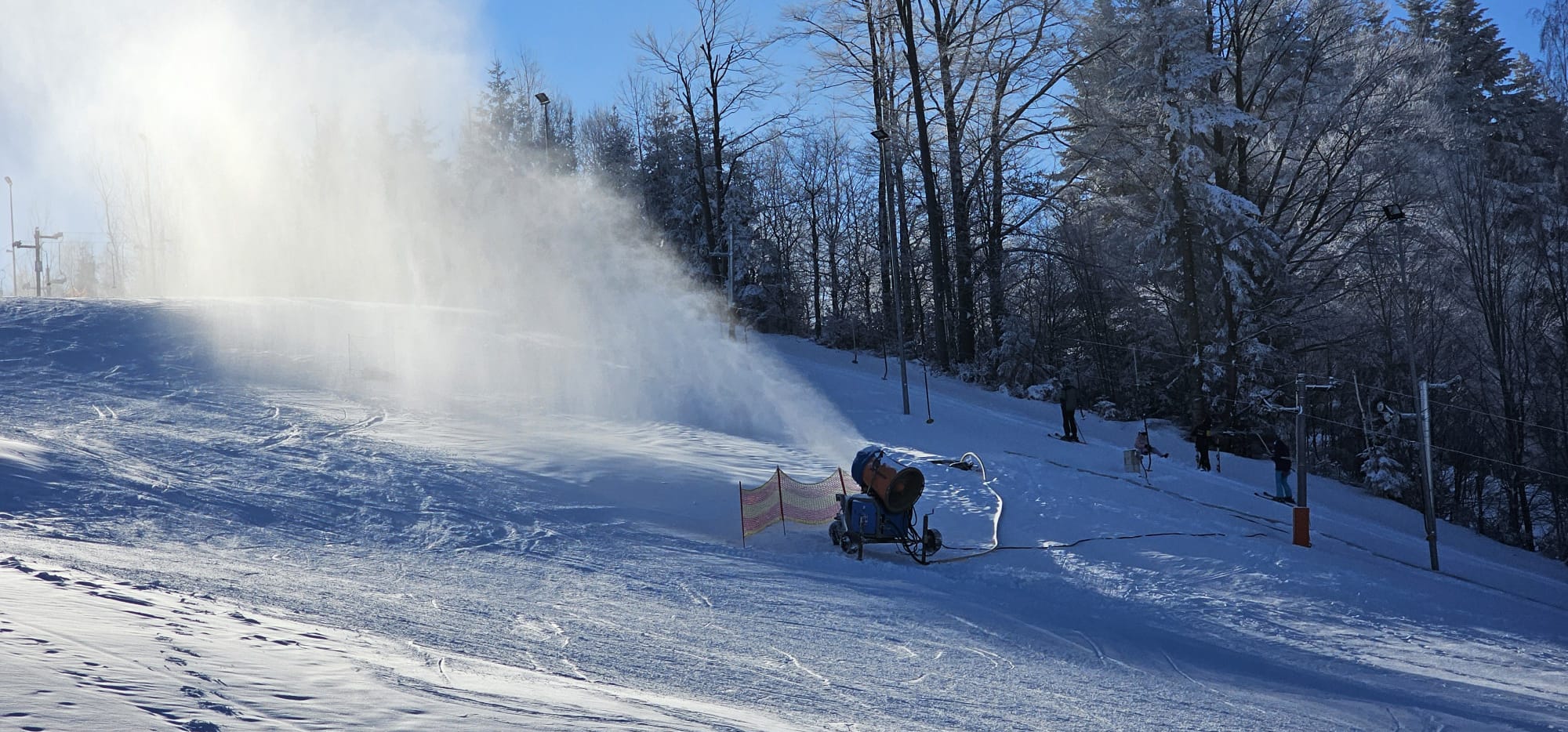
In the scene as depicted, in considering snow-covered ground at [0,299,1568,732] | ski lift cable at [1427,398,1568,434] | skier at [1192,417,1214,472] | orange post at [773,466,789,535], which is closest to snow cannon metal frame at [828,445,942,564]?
snow-covered ground at [0,299,1568,732]

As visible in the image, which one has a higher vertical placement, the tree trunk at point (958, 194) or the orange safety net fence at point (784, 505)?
the tree trunk at point (958, 194)

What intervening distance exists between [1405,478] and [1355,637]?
731 inches

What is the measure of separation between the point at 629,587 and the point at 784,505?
415 centimetres

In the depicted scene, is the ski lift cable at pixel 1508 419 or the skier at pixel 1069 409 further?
the skier at pixel 1069 409

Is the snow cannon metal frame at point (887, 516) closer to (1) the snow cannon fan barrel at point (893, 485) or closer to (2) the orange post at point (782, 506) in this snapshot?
(1) the snow cannon fan barrel at point (893, 485)

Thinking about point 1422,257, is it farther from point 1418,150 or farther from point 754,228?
point 754,228

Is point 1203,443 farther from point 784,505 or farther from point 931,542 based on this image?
point 784,505

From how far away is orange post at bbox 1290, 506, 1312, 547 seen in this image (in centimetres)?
1518

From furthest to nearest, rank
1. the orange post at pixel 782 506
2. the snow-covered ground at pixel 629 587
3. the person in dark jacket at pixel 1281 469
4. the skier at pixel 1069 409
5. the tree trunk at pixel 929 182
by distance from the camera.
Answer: the tree trunk at pixel 929 182 → the skier at pixel 1069 409 → the person in dark jacket at pixel 1281 469 → the orange post at pixel 782 506 → the snow-covered ground at pixel 629 587

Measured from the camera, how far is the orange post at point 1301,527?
15.2 metres

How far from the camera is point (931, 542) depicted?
13.3 m

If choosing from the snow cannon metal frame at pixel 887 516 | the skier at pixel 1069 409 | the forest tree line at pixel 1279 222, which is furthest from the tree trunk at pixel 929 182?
the snow cannon metal frame at pixel 887 516

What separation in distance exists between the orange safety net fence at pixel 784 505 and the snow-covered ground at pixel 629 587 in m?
0.34

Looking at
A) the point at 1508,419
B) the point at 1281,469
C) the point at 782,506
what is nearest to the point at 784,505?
the point at 782,506
